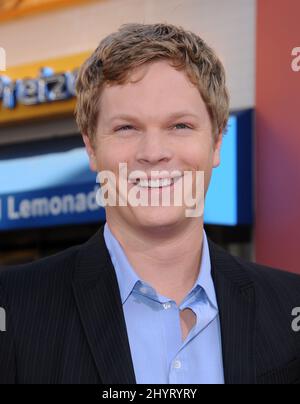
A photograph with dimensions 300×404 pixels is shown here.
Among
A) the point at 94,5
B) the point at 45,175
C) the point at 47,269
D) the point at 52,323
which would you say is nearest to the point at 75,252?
the point at 47,269

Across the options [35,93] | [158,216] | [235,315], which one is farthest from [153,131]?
[35,93]

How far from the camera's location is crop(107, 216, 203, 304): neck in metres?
1.23

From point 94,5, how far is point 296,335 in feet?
6.99

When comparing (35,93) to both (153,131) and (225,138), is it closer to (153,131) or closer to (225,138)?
(225,138)

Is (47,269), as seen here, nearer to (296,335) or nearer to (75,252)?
(75,252)

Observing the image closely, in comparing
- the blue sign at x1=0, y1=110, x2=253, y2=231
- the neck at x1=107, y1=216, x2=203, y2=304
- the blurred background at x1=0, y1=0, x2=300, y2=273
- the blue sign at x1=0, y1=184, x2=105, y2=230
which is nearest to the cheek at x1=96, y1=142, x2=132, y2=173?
the neck at x1=107, y1=216, x2=203, y2=304

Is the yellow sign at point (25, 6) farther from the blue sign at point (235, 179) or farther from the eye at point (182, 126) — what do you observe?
the eye at point (182, 126)

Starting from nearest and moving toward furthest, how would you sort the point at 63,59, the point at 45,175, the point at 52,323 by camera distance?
the point at 52,323 < the point at 63,59 < the point at 45,175

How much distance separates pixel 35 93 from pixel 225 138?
1775mm

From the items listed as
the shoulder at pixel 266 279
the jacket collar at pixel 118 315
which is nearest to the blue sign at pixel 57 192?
the shoulder at pixel 266 279

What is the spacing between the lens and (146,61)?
1192 millimetres

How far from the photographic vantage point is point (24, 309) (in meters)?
1.19

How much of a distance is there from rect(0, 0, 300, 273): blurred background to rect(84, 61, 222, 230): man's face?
659 millimetres

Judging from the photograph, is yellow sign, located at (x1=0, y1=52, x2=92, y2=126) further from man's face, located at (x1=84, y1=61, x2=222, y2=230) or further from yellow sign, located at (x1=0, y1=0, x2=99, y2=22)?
man's face, located at (x1=84, y1=61, x2=222, y2=230)
